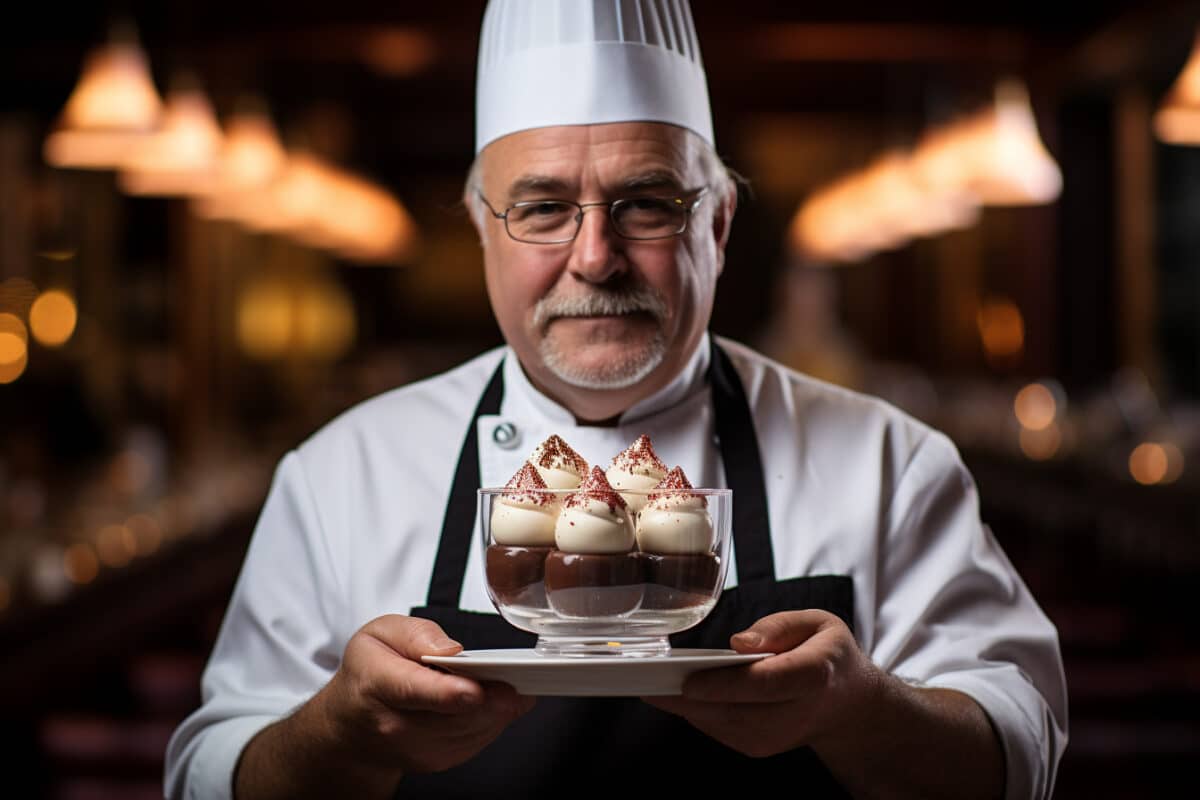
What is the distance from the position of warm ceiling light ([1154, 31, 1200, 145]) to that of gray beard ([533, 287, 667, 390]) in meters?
2.45

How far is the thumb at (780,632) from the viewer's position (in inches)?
54.7

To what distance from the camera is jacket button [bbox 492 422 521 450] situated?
208 centimetres

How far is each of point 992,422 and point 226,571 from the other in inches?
186

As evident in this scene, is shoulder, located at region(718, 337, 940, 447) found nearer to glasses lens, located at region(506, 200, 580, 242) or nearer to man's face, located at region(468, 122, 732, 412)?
man's face, located at region(468, 122, 732, 412)

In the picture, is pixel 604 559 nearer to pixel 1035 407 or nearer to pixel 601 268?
pixel 601 268

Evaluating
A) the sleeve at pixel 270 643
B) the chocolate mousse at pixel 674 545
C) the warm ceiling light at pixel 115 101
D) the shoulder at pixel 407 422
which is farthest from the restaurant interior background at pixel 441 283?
the chocolate mousse at pixel 674 545

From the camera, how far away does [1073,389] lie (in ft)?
29.8

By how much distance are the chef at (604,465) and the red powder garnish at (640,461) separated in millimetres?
364

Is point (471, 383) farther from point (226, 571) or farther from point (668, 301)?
point (226, 571)

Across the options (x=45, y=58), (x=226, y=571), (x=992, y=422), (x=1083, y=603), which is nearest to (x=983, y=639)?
(x=1083, y=603)

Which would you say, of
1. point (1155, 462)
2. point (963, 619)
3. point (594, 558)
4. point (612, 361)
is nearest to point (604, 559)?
point (594, 558)

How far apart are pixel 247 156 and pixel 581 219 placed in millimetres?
4980

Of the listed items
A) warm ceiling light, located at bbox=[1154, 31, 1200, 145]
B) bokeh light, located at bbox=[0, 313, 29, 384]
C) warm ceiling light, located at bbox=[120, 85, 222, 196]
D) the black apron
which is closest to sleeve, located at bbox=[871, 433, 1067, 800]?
the black apron

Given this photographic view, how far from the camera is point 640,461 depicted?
1.53 m
